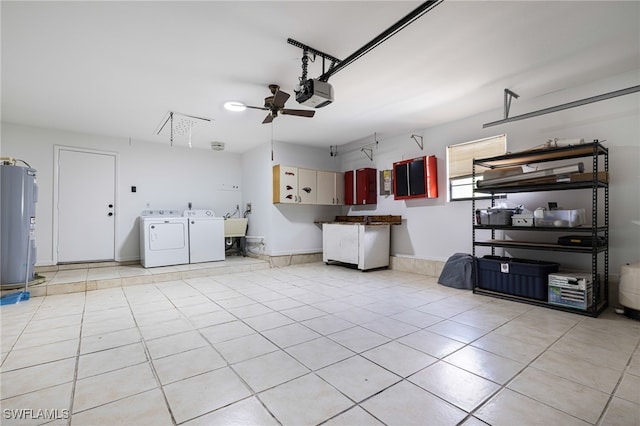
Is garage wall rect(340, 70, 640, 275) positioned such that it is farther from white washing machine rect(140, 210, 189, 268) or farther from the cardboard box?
white washing machine rect(140, 210, 189, 268)

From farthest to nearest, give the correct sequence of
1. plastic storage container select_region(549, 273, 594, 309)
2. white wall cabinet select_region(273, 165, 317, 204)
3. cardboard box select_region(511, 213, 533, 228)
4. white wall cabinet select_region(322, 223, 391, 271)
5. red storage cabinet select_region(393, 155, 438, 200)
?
white wall cabinet select_region(273, 165, 317, 204) → white wall cabinet select_region(322, 223, 391, 271) → red storage cabinet select_region(393, 155, 438, 200) → cardboard box select_region(511, 213, 533, 228) → plastic storage container select_region(549, 273, 594, 309)

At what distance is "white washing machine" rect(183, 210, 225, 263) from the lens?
5840 mm

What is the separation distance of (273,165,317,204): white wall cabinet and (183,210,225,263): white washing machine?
4.57 ft

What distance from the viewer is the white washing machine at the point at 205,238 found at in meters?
5.84

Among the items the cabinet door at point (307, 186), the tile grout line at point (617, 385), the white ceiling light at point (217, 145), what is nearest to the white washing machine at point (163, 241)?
the white ceiling light at point (217, 145)

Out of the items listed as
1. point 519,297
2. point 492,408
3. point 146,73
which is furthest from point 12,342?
point 519,297

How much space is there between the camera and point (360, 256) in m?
5.53

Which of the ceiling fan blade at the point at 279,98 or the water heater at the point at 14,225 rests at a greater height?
the ceiling fan blade at the point at 279,98

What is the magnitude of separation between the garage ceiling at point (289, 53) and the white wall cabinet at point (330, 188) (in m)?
2.23

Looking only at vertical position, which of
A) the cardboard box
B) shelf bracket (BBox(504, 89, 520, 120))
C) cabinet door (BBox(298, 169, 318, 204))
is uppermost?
shelf bracket (BBox(504, 89, 520, 120))

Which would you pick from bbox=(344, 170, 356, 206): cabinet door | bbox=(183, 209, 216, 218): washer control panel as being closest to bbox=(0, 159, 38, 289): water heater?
bbox=(183, 209, 216, 218): washer control panel

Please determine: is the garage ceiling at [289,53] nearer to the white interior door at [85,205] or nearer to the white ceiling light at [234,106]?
the white ceiling light at [234,106]

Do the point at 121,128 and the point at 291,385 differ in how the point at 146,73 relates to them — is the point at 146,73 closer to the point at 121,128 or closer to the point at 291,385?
the point at 121,128

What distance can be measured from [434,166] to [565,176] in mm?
2061
